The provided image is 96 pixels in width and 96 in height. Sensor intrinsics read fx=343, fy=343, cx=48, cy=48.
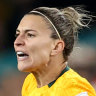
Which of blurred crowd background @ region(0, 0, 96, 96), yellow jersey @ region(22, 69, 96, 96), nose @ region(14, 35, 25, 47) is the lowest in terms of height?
blurred crowd background @ region(0, 0, 96, 96)

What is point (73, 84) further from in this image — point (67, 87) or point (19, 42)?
point (19, 42)

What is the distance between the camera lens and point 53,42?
226cm

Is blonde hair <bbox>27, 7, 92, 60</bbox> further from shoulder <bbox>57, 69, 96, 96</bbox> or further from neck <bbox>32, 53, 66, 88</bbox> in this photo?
shoulder <bbox>57, 69, 96, 96</bbox>

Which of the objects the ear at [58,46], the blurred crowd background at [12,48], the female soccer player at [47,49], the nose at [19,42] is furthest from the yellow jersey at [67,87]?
the blurred crowd background at [12,48]

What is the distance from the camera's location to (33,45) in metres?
2.21

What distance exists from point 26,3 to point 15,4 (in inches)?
7.4

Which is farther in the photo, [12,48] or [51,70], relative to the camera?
[12,48]

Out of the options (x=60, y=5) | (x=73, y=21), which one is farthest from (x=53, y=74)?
(x=60, y=5)

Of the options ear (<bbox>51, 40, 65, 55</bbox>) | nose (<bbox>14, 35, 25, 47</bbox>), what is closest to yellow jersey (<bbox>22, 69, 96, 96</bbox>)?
ear (<bbox>51, 40, 65, 55</bbox>)

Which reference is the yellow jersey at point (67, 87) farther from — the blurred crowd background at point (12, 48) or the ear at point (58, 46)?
the blurred crowd background at point (12, 48)

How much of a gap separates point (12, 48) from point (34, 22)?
7.23ft

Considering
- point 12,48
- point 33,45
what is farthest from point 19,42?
point 12,48

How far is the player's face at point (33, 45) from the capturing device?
2213mm

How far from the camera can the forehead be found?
225cm
